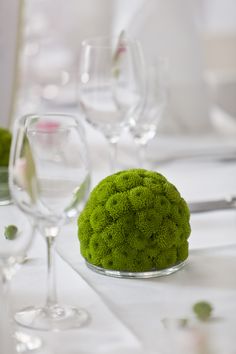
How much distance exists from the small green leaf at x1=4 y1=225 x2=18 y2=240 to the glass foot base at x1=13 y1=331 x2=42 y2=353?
88mm

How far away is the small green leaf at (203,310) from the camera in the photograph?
2.61 feet

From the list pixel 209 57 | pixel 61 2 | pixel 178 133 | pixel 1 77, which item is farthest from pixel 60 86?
pixel 178 133

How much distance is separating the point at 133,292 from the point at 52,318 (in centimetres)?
11

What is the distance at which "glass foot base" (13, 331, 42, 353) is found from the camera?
0.72 meters

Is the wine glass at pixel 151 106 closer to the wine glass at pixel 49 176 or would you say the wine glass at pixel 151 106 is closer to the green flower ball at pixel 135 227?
the green flower ball at pixel 135 227

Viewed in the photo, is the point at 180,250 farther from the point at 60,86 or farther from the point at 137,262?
the point at 60,86

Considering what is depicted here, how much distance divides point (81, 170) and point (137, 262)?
18cm

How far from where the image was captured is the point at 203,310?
0.81m

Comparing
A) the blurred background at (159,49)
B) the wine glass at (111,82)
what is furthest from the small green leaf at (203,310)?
the blurred background at (159,49)

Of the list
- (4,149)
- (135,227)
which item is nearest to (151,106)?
(4,149)

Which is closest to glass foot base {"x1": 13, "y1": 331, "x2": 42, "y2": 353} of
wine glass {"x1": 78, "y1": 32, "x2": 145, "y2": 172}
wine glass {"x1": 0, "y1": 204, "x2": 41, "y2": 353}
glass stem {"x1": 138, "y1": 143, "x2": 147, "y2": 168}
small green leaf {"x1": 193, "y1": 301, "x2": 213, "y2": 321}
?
wine glass {"x1": 0, "y1": 204, "x2": 41, "y2": 353}

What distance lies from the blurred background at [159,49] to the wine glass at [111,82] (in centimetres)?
17

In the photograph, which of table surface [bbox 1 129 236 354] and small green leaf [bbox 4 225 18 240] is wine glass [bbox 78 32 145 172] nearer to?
table surface [bbox 1 129 236 354]

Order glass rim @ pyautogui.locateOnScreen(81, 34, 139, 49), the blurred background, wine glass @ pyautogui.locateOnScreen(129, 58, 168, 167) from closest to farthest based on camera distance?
1. glass rim @ pyautogui.locateOnScreen(81, 34, 139, 49)
2. wine glass @ pyautogui.locateOnScreen(129, 58, 168, 167)
3. the blurred background
